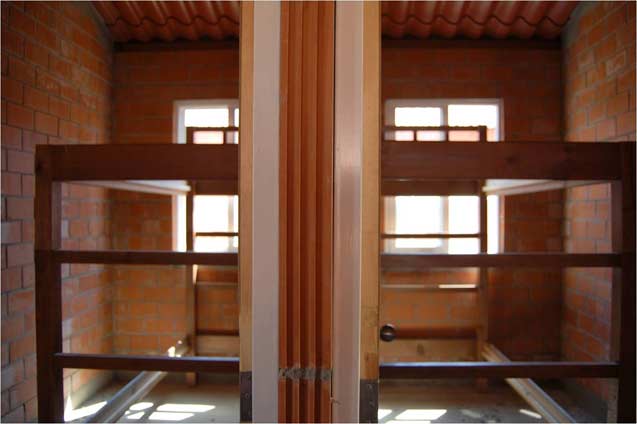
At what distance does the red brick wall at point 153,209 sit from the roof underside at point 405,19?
6.1 inches

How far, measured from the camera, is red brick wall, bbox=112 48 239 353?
8.09ft

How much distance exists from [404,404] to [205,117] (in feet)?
7.99

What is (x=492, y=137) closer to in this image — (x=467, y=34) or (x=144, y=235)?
(x=467, y=34)

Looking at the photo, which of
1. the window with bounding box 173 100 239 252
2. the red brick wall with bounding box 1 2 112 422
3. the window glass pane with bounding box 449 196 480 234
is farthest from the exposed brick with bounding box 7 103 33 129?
the window glass pane with bounding box 449 196 480 234

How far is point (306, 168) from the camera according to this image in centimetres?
61

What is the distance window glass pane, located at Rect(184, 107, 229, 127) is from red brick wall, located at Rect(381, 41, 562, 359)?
1196 mm

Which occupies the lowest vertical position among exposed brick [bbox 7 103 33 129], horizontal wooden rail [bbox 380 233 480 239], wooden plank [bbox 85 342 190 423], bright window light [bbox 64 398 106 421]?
bright window light [bbox 64 398 106 421]

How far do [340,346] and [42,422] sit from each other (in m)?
1.04

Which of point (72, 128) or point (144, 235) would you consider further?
point (144, 235)

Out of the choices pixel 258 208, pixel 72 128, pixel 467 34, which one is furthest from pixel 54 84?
pixel 467 34

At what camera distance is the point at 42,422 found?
3.40 ft

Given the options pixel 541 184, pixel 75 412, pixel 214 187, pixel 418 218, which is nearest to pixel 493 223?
pixel 418 218

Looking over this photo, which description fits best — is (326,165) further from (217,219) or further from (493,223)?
(493,223)

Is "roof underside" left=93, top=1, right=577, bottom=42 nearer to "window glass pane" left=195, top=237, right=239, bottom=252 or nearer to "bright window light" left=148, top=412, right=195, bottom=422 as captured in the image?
"window glass pane" left=195, top=237, right=239, bottom=252
